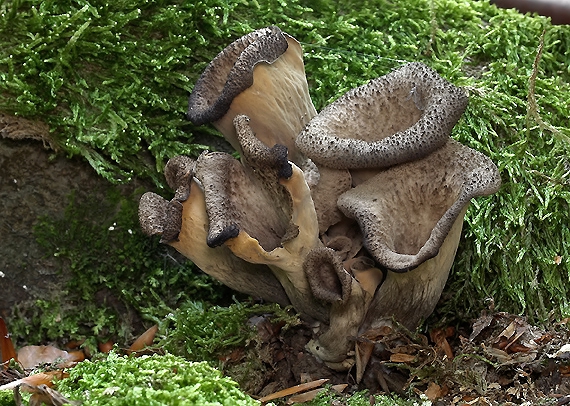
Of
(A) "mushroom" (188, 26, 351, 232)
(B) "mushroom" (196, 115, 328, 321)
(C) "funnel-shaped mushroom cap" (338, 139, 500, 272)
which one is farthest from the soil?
(A) "mushroom" (188, 26, 351, 232)

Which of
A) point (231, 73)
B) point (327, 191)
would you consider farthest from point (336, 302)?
point (231, 73)

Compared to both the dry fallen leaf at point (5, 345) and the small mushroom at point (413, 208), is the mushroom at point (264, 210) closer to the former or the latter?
the small mushroom at point (413, 208)

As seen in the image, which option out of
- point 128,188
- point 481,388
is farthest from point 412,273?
point 128,188

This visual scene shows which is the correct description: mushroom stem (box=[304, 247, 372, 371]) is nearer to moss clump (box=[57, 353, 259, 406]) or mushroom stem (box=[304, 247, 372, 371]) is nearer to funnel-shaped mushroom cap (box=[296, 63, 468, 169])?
funnel-shaped mushroom cap (box=[296, 63, 468, 169])

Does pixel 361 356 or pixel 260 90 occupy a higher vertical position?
pixel 260 90

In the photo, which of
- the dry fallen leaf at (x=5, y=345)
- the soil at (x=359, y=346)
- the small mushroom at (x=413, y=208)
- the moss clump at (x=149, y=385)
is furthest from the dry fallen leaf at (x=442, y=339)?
the dry fallen leaf at (x=5, y=345)

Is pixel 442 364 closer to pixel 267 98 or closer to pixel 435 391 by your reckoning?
pixel 435 391
